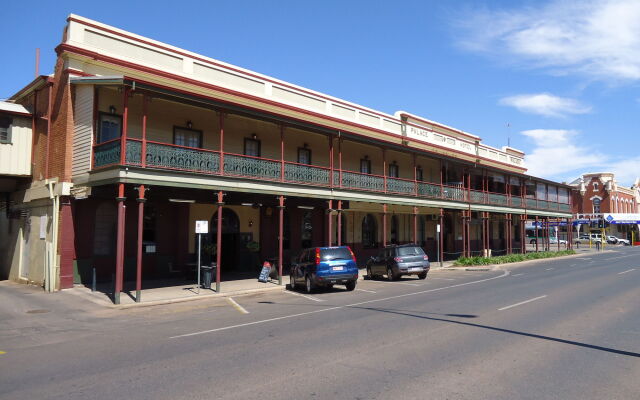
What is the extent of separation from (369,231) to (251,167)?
13.1 meters

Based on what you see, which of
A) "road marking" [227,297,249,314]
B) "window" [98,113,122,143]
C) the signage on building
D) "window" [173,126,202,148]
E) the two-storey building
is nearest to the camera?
"road marking" [227,297,249,314]

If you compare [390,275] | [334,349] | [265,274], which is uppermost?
[265,274]

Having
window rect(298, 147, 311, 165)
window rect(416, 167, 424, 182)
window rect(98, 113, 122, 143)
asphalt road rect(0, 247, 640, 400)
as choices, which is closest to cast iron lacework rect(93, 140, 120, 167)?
window rect(98, 113, 122, 143)

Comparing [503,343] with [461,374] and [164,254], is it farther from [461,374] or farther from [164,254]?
[164,254]

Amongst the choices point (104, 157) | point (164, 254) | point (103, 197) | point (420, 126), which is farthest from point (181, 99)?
point (420, 126)

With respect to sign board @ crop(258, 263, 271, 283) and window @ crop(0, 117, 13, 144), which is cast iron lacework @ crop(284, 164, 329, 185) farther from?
window @ crop(0, 117, 13, 144)

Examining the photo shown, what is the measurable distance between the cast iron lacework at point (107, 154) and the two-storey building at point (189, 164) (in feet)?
0.16

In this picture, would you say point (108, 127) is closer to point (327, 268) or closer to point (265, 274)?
point (265, 274)

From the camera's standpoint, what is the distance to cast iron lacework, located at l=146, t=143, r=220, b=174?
52.0 feet

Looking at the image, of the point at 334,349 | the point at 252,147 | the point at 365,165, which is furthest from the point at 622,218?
the point at 334,349

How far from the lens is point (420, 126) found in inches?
1355

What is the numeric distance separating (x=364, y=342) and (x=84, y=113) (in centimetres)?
1422

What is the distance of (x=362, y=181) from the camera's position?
24.2 metres

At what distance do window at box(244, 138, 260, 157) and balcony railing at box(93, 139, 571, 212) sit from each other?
2682 mm
